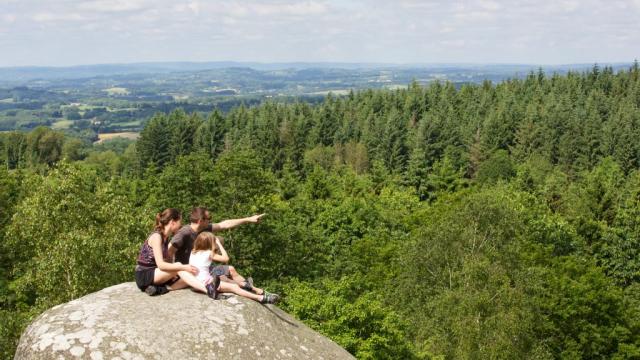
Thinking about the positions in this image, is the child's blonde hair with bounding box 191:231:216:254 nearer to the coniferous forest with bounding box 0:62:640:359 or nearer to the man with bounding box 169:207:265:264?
the man with bounding box 169:207:265:264

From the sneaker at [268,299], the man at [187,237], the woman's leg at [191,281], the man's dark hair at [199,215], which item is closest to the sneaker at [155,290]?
the woman's leg at [191,281]

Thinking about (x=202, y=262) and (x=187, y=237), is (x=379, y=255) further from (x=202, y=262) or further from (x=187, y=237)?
(x=202, y=262)

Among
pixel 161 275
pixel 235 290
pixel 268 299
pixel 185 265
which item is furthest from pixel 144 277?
pixel 268 299

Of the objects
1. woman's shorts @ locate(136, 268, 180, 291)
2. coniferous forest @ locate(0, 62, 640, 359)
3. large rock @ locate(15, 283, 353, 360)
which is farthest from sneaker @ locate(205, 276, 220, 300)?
coniferous forest @ locate(0, 62, 640, 359)

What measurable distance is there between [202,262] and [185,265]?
1.14 ft

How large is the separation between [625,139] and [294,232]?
8911 centimetres

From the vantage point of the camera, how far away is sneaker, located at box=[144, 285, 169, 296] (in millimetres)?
11898

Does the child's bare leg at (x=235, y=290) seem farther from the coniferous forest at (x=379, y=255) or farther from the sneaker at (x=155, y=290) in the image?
the coniferous forest at (x=379, y=255)

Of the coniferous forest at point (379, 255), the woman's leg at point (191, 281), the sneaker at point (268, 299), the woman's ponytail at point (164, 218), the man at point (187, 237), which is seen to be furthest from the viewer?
the coniferous forest at point (379, 255)

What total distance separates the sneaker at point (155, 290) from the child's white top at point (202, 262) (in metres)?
0.75

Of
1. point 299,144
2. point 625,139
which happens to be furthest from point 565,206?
point 299,144

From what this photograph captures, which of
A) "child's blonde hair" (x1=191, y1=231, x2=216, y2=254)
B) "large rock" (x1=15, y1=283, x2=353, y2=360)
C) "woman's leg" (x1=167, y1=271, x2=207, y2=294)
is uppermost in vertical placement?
"child's blonde hair" (x1=191, y1=231, x2=216, y2=254)

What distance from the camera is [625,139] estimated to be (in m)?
105

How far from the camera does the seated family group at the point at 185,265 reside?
11898mm
